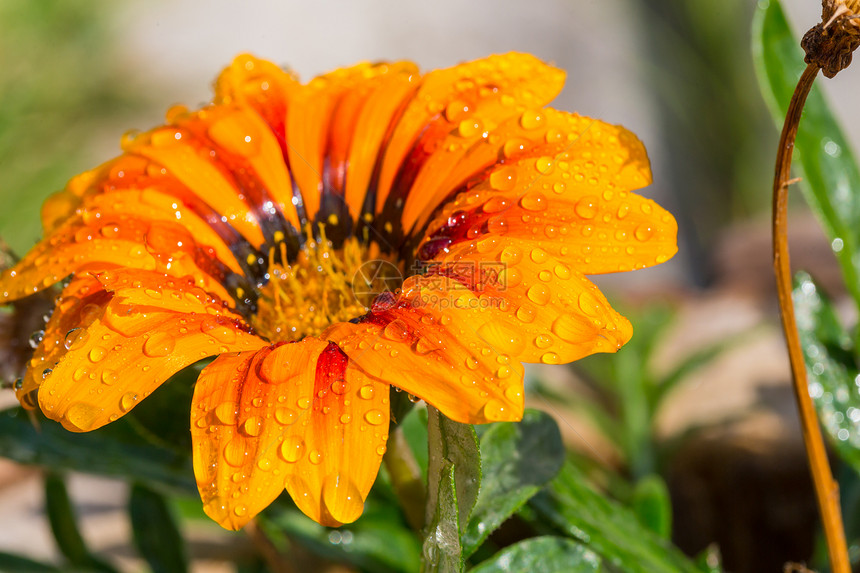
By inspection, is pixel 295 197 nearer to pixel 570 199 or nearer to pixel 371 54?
pixel 570 199

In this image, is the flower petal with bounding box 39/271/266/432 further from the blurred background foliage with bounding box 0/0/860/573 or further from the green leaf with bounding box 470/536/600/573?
the green leaf with bounding box 470/536/600/573

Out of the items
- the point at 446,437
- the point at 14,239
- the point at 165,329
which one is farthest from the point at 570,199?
the point at 14,239

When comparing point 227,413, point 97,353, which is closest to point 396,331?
point 227,413

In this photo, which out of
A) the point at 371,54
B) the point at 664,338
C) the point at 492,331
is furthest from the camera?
the point at 371,54

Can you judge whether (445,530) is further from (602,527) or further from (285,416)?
(602,527)

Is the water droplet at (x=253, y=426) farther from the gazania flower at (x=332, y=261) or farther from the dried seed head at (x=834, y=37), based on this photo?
the dried seed head at (x=834, y=37)

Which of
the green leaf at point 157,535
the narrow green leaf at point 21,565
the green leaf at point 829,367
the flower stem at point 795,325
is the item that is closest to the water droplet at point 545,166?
the flower stem at point 795,325

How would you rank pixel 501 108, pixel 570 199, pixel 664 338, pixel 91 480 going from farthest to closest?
pixel 664 338 → pixel 91 480 → pixel 501 108 → pixel 570 199
